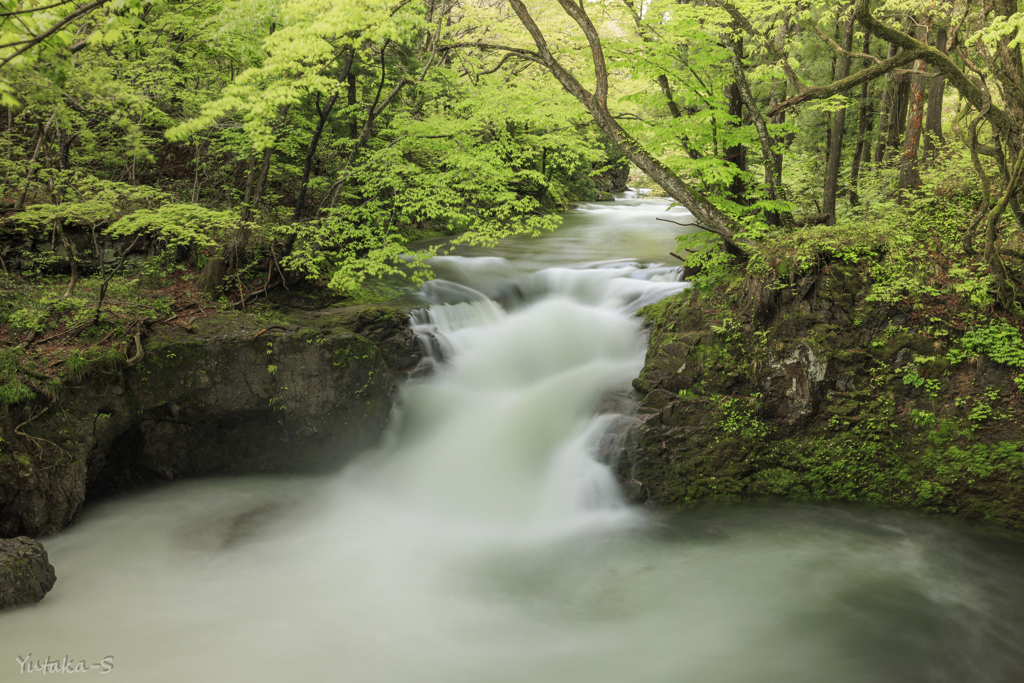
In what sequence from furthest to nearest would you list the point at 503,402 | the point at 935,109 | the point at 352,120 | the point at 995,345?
the point at 352,120, the point at 935,109, the point at 503,402, the point at 995,345

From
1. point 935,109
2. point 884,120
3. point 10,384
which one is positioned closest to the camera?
point 10,384

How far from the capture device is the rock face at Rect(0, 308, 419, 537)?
21.0ft

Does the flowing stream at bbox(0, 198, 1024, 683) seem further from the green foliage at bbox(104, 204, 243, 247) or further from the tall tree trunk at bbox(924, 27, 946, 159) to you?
the tall tree trunk at bbox(924, 27, 946, 159)

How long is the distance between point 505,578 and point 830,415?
170 inches

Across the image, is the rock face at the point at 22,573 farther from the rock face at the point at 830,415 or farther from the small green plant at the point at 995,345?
the small green plant at the point at 995,345

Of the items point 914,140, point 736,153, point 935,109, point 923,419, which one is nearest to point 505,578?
point 923,419

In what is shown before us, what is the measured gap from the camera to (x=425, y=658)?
4809mm

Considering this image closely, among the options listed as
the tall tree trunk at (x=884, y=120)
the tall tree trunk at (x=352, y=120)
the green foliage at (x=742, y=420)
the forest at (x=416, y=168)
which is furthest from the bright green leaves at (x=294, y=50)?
the tall tree trunk at (x=884, y=120)

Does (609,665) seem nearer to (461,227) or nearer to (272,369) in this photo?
(272,369)

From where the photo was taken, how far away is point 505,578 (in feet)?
19.5

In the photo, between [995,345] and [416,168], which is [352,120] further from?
[995,345]

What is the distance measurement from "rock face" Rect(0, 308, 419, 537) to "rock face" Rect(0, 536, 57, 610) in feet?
3.67

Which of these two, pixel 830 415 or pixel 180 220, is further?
pixel 180 220

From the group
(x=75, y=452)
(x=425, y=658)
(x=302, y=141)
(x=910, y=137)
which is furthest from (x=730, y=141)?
(x=75, y=452)
